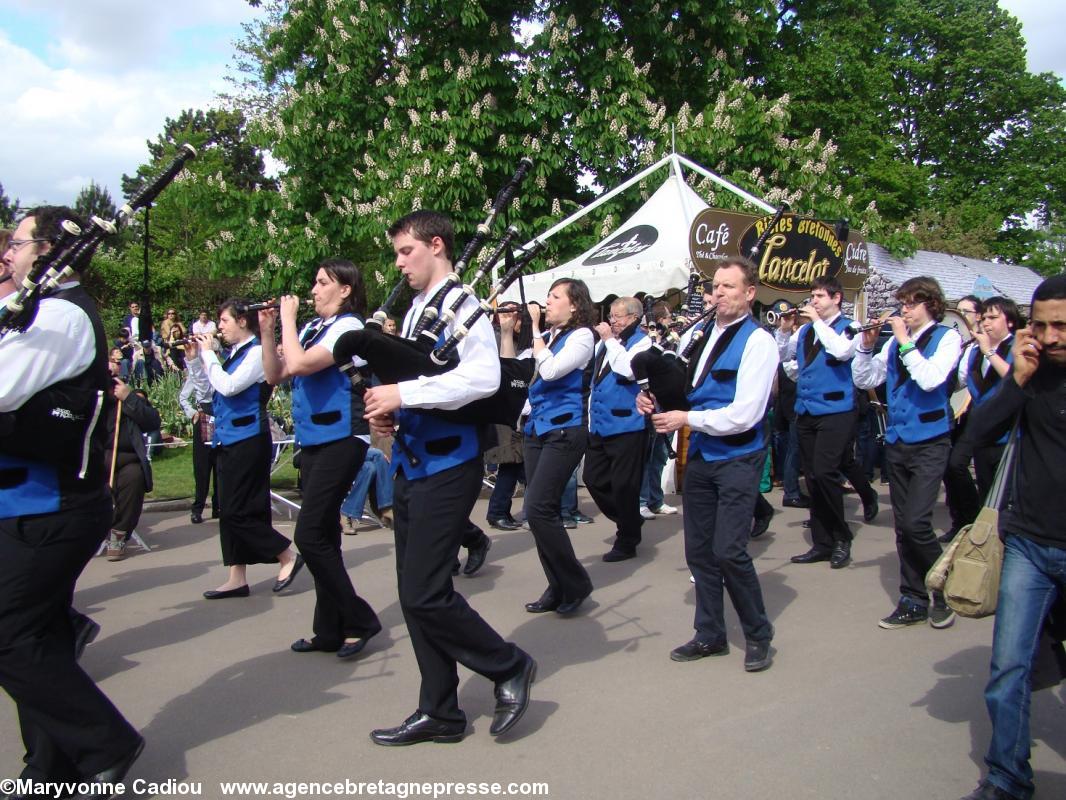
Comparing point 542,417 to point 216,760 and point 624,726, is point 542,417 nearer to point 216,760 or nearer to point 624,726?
point 624,726

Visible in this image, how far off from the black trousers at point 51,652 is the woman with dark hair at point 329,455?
162 centimetres

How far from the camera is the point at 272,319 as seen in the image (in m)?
5.06

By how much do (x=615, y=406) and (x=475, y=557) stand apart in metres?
→ 1.62

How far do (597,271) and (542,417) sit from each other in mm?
5509

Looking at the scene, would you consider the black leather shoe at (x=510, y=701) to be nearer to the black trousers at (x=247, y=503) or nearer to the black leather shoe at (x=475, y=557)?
the black trousers at (x=247, y=503)

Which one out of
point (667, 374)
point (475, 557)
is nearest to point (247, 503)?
point (475, 557)

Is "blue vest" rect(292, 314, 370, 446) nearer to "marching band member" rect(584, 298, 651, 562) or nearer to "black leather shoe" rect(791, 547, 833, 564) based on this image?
"marching band member" rect(584, 298, 651, 562)

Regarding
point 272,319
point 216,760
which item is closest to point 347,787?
point 216,760

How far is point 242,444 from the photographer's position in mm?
5996

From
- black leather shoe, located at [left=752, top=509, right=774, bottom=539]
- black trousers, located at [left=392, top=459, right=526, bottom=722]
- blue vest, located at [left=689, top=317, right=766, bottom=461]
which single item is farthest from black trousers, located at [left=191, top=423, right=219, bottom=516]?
blue vest, located at [left=689, top=317, right=766, bottom=461]

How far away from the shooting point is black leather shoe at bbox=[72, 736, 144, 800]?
10.8 ft

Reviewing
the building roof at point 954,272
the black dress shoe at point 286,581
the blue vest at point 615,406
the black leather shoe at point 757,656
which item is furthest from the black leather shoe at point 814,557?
the building roof at point 954,272

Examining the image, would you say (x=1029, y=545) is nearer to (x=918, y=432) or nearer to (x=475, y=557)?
(x=918, y=432)

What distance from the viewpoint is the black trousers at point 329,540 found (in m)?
4.95
